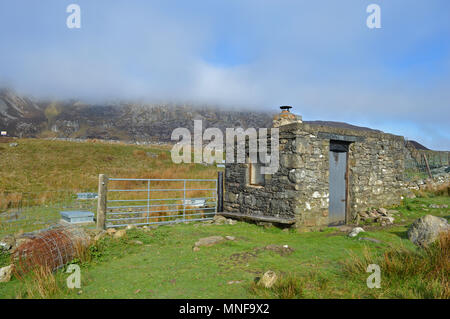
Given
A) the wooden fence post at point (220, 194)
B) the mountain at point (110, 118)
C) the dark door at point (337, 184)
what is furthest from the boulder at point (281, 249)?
the mountain at point (110, 118)

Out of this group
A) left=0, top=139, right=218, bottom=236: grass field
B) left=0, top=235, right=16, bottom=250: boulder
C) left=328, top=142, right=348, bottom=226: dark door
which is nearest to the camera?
left=0, top=235, right=16, bottom=250: boulder

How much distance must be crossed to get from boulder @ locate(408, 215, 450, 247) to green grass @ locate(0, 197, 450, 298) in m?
0.28

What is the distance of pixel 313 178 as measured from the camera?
27.8 feet

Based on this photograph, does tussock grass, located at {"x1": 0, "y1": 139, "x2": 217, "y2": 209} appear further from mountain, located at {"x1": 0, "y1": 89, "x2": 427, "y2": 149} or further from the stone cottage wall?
mountain, located at {"x1": 0, "y1": 89, "x2": 427, "y2": 149}

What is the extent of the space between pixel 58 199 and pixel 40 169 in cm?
1033

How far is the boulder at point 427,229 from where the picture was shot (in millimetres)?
5562

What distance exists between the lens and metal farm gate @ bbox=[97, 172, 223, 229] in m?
8.62

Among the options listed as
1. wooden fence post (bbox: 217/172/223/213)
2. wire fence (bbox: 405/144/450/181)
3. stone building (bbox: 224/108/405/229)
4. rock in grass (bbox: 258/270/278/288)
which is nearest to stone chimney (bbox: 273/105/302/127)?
stone building (bbox: 224/108/405/229)

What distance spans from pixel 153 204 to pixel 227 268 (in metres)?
7.84

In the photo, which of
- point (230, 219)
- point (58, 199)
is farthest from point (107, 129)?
point (230, 219)

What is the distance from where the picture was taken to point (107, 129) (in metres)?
108

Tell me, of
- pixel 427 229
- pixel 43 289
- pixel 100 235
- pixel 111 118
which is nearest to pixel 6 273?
pixel 43 289

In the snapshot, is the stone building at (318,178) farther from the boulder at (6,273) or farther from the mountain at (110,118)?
the mountain at (110,118)

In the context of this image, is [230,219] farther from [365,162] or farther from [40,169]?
[40,169]
